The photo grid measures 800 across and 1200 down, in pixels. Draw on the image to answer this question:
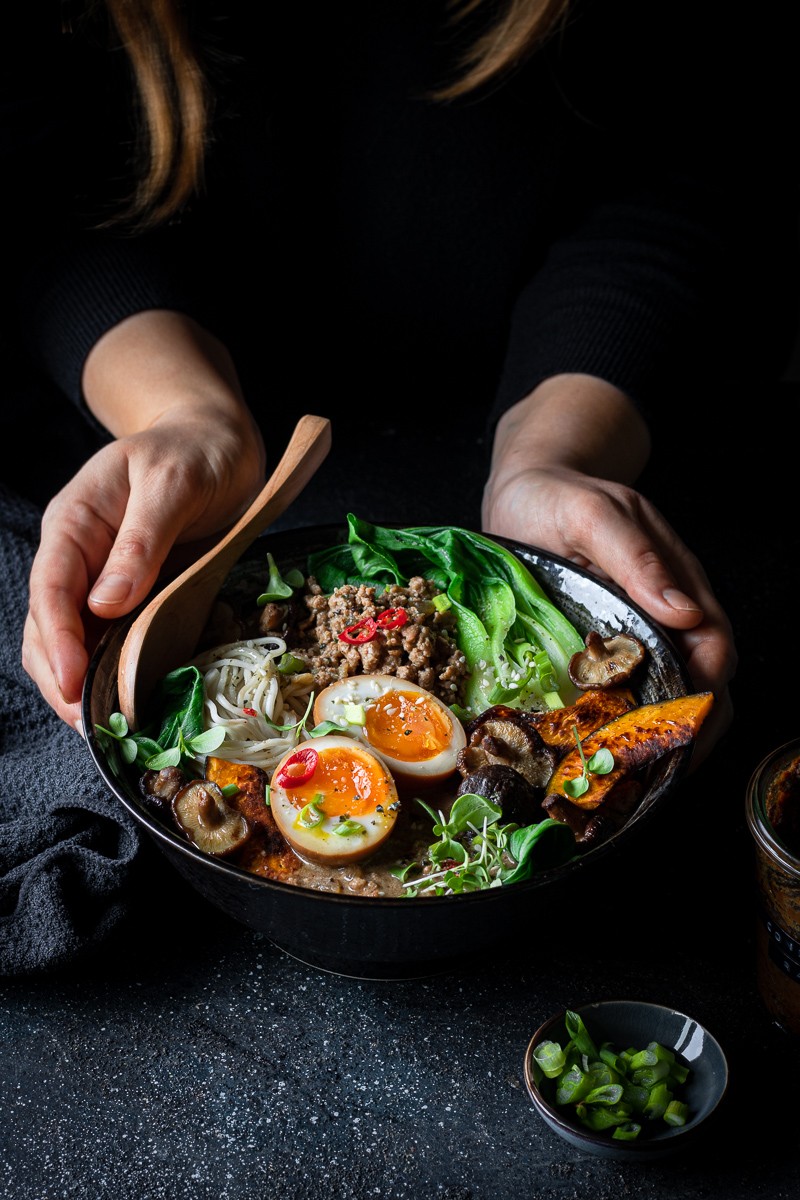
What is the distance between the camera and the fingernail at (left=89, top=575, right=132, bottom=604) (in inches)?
58.6

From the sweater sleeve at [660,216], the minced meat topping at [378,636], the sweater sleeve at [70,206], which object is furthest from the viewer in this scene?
the sweater sleeve at [660,216]

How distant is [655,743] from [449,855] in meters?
0.28

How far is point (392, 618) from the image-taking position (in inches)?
62.2

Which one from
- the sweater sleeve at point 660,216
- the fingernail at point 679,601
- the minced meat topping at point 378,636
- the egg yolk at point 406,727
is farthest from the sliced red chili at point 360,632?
the sweater sleeve at point 660,216

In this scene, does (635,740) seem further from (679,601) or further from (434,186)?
(434,186)

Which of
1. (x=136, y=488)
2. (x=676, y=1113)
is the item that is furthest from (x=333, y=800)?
(x=136, y=488)

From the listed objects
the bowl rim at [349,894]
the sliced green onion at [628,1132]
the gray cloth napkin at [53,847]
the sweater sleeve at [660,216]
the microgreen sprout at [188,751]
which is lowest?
the sliced green onion at [628,1132]

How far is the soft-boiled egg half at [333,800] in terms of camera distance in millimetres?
1240

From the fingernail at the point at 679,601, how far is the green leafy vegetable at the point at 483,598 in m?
0.16

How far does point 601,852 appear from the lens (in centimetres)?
113

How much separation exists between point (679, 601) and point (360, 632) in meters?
0.46

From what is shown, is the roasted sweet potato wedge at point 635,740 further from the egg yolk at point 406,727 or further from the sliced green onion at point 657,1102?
→ the sliced green onion at point 657,1102

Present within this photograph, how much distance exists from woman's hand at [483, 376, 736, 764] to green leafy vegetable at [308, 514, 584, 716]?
0.40ft

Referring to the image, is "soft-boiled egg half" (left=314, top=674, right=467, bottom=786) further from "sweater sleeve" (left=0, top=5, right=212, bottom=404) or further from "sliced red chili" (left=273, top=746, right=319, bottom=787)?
"sweater sleeve" (left=0, top=5, right=212, bottom=404)
